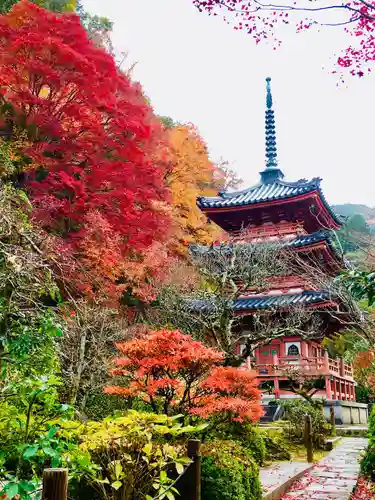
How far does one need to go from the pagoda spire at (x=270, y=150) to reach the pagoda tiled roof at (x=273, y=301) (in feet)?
19.8

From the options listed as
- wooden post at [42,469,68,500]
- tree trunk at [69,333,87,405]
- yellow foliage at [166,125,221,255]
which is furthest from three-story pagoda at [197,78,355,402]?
wooden post at [42,469,68,500]

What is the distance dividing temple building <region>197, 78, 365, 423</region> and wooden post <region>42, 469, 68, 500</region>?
1649 centimetres

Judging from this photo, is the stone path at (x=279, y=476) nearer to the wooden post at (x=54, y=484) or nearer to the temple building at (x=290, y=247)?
the wooden post at (x=54, y=484)

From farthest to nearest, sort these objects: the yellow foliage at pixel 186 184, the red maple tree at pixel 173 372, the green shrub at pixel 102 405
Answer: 1. the yellow foliage at pixel 186 184
2. the green shrub at pixel 102 405
3. the red maple tree at pixel 173 372

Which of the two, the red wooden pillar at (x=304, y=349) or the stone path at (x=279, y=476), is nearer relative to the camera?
the stone path at (x=279, y=476)

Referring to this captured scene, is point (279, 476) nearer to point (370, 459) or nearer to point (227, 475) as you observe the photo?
point (370, 459)

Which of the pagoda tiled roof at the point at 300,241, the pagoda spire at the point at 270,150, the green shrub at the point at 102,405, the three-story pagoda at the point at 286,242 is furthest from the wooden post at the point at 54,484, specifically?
the pagoda spire at the point at 270,150

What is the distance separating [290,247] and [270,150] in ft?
24.3

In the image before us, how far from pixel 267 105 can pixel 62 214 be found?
1521 cm

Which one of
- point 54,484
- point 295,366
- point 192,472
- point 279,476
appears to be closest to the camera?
point 54,484

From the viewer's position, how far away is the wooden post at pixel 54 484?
2113 mm

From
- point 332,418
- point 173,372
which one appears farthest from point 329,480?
point 332,418

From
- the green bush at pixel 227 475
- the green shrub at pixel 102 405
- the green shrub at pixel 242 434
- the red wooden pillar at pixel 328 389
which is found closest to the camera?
the green bush at pixel 227 475

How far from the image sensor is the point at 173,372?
6.91 meters
